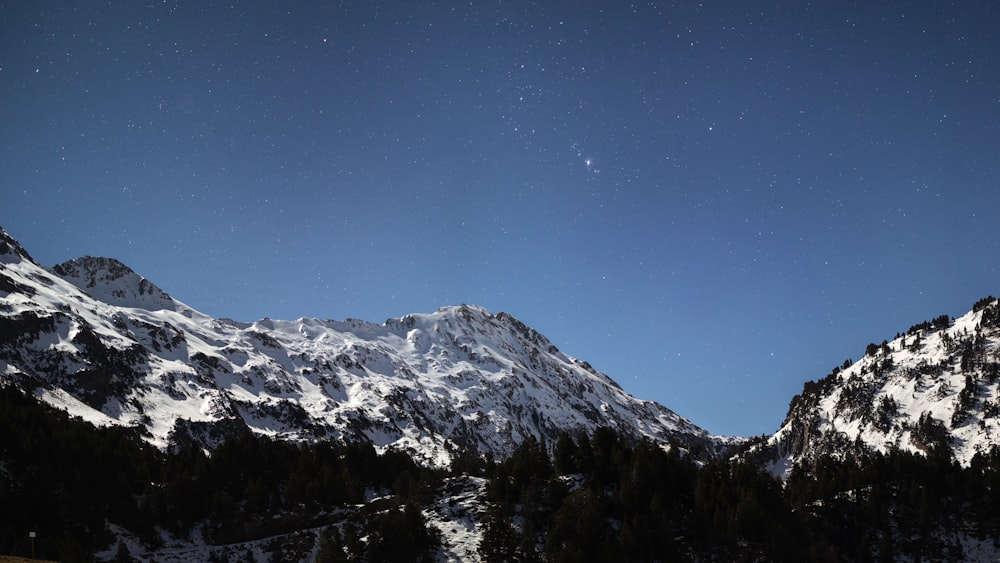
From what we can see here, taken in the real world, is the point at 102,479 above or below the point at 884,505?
below

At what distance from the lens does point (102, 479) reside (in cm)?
11494

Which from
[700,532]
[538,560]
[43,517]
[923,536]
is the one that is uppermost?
[923,536]

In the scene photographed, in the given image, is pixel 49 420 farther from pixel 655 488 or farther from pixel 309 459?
pixel 655 488

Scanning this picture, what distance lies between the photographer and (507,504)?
352 ft

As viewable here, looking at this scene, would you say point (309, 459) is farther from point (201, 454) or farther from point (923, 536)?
point (923, 536)

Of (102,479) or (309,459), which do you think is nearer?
(102,479)

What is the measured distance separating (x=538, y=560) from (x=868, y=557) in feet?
195

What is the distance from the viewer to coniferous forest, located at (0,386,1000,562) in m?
95.6

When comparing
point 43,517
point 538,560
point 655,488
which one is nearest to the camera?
point 538,560

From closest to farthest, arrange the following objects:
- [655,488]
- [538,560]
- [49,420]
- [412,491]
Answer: [538,560], [655,488], [412,491], [49,420]

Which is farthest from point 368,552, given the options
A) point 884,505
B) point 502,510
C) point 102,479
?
point 884,505

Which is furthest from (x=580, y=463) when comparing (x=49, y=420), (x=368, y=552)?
(x=49, y=420)

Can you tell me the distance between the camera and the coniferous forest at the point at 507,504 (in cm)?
9556

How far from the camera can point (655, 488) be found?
4316 inches
